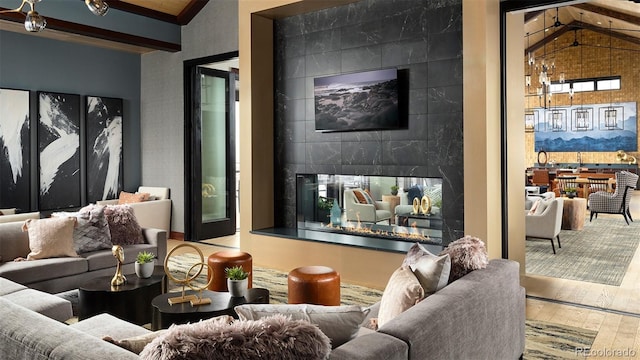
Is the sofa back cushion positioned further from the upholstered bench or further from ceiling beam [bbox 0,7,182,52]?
ceiling beam [bbox 0,7,182,52]

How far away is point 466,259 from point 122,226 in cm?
358

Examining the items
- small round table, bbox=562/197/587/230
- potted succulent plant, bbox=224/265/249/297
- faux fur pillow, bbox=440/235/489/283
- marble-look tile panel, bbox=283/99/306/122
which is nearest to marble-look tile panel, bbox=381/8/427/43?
marble-look tile panel, bbox=283/99/306/122

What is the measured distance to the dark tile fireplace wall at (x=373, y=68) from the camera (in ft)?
15.3

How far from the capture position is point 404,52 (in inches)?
196

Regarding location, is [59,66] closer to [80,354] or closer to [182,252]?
[182,252]

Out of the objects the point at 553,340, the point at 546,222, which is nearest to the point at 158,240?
the point at 553,340

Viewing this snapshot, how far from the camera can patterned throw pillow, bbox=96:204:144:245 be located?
16.0ft

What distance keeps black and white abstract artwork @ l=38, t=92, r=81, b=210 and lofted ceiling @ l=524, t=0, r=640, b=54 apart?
8358mm

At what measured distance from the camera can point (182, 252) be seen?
6570mm

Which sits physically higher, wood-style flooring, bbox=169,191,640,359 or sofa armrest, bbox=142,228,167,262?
sofa armrest, bbox=142,228,167,262

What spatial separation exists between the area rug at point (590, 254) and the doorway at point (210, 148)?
4505 millimetres

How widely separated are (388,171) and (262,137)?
170cm

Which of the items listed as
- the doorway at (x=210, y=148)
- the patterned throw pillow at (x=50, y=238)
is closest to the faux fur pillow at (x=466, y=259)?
the patterned throw pillow at (x=50, y=238)

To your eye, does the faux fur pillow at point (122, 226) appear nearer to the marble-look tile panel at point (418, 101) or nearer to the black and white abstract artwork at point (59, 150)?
the black and white abstract artwork at point (59, 150)
